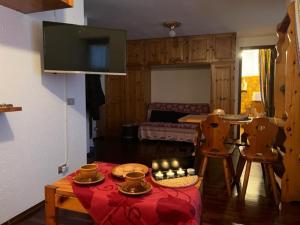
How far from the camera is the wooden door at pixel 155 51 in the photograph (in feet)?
19.1

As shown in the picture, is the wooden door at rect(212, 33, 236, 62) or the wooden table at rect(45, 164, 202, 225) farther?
the wooden door at rect(212, 33, 236, 62)

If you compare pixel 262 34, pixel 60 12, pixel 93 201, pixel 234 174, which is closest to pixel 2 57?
pixel 60 12

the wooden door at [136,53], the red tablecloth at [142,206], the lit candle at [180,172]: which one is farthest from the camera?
the wooden door at [136,53]

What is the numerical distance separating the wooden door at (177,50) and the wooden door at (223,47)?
Result: 2.14 ft

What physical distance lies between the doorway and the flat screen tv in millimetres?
3490

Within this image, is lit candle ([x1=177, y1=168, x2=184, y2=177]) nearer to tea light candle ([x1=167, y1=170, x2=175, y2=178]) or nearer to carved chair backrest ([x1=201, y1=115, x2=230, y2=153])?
tea light candle ([x1=167, y1=170, x2=175, y2=178])

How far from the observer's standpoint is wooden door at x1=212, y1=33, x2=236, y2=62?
→ 5.27 meters

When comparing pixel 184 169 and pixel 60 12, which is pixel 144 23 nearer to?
pixel 60 12

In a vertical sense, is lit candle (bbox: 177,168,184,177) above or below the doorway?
below

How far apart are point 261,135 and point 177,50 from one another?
3668mm

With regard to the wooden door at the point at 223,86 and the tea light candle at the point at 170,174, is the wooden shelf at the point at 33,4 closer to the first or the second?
the tea light candle at the point at 170,174

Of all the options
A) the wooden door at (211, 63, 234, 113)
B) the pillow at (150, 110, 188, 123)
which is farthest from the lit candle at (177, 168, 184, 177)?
the pillow at (150, 110, 188, 123)

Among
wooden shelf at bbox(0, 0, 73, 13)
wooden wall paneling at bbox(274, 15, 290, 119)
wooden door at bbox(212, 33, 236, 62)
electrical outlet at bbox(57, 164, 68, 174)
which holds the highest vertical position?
wooden door at bbox(212, 33, 236, 62)

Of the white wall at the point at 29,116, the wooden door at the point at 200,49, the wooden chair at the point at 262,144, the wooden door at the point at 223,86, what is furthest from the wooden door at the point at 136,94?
the wooden chair at the point at 262,144
